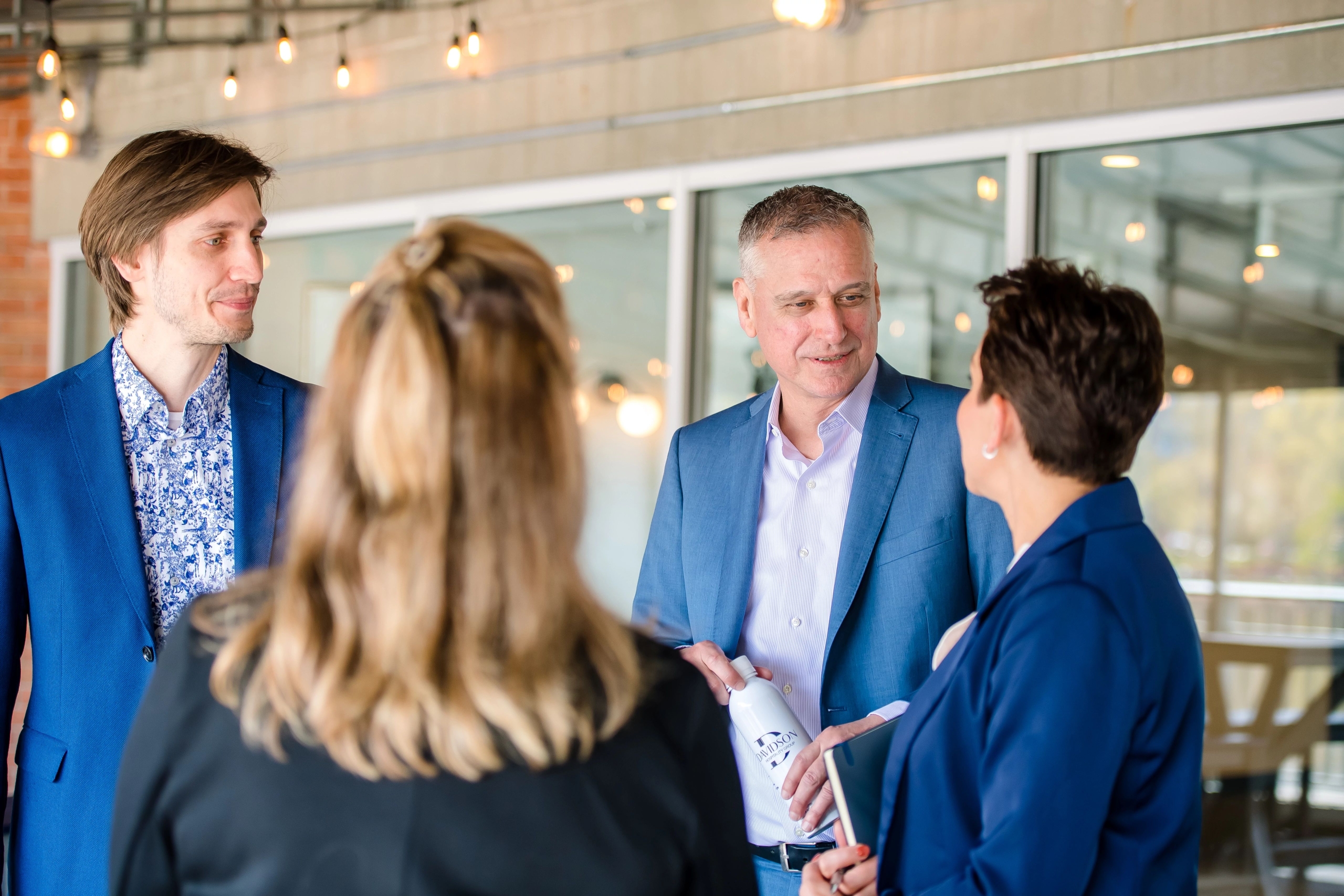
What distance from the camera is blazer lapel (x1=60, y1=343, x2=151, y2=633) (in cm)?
188

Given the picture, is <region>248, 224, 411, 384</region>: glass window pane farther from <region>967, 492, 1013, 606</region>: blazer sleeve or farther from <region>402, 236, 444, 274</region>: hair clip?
<region>402, 236, 444, 274</region>: hair clip

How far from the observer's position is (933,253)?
12.1ft

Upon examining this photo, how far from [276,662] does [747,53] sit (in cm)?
338

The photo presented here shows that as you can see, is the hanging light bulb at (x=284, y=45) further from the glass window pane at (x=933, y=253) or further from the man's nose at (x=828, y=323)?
the man's nose at (x=828, y=323)

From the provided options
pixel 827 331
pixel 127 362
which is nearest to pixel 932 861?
pixel 827 331

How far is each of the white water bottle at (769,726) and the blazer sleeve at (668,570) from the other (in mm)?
304

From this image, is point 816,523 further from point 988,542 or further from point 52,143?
point 52,143

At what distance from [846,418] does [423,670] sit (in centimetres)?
123

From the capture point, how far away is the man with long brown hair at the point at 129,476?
186 cm

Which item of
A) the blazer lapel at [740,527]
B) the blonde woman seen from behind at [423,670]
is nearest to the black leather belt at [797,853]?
the blazer lapel at [740,527]

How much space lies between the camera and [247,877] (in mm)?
985

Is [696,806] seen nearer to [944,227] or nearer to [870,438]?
[870,438]

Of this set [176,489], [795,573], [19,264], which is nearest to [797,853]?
[795,573]

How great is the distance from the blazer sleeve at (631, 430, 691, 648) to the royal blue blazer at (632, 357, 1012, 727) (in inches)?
0.9
